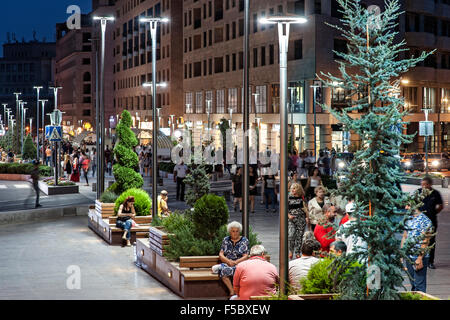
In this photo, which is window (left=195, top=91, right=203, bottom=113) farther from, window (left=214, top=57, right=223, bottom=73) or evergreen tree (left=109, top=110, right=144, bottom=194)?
evergreen tree (left=109, top=110, right=144, bottom=194)

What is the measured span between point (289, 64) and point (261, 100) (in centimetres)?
735

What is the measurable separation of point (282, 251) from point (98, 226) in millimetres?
13280

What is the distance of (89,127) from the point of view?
167 m

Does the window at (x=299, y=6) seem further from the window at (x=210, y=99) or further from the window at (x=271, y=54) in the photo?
the window at (x=210, y=99)

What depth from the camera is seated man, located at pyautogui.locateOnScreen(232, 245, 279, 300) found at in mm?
10953

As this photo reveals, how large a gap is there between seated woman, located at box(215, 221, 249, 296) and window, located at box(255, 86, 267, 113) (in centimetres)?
6007

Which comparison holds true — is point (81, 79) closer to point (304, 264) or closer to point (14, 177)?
point (14, 177)

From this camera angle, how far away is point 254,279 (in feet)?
36.0

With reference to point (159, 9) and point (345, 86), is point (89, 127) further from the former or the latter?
point (345, 86)

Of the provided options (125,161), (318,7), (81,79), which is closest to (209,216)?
(125,161)

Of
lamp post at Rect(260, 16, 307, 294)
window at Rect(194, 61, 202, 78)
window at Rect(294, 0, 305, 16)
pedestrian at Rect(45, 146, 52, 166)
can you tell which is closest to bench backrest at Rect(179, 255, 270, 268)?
lamp post at Rect(260, 16, 307, 294)

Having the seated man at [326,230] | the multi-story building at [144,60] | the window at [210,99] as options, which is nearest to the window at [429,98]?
the window at [210,99]
